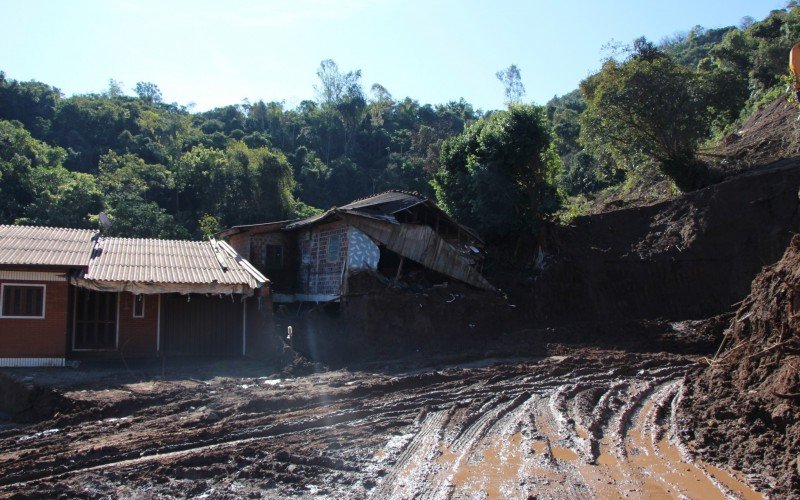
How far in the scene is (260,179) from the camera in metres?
41.4

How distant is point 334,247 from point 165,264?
6.27 meters

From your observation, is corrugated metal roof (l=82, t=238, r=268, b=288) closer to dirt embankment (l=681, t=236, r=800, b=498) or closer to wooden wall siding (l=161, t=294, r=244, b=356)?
wooden wall siding (l=161, t=294, r=244, b=356)

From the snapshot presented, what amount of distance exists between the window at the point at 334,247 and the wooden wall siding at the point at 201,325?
15.1ft

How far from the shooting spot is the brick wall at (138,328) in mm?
17594

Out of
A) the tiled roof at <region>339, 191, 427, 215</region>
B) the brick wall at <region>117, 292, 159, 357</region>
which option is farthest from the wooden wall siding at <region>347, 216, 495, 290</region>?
the brick wall at <region>117, 292, 159, 357</region>

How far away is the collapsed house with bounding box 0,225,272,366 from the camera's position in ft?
52.2

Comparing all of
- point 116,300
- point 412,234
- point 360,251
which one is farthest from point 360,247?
point 116,300


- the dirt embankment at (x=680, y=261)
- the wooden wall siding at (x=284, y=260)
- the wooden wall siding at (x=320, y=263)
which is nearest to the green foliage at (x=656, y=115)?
the dirt embankment at (x=680, y=261)

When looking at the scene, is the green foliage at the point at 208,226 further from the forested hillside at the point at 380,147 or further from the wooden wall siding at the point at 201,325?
the wooden wall siding at the point at 201,325

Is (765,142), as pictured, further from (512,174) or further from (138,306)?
(138,306)

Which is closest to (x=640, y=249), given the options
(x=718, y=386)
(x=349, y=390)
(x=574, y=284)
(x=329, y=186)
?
(x=574, y=284)

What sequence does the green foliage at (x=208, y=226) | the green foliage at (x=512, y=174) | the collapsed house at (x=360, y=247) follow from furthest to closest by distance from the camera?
1. the green foliage at (x=208, y=226)
2. the green foliage at (x=512, y=174)
3. the collapsed house at (x=360, y=247)

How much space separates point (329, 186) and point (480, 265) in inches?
1314

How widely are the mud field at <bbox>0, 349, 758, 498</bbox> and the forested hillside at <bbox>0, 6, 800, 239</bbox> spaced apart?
13.8m
